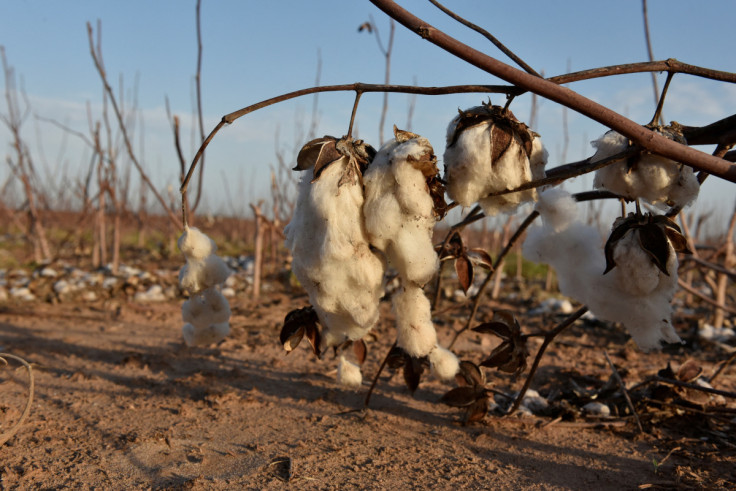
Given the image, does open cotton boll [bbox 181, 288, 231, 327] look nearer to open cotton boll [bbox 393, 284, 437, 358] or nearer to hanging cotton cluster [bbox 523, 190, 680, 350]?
open cotton boll [bbox 393, 284, 437, 358]

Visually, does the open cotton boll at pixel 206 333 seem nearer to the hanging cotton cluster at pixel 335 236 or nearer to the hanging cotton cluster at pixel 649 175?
the hanging cotton cluster at pixel 335 236

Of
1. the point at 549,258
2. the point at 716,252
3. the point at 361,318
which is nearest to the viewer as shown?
the point at 361,318

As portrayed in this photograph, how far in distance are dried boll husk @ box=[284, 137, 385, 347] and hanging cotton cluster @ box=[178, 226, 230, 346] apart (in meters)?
0.26

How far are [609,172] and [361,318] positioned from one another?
0.45 m

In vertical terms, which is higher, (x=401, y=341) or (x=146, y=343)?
(x=401, y=341)

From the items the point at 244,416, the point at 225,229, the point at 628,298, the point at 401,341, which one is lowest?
the point at 225,229

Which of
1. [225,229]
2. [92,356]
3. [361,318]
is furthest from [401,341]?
[225,229]

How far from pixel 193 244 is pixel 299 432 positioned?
2.50 feet

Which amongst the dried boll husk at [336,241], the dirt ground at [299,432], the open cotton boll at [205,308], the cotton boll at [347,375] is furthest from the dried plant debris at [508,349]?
the open cotton boll at [205,308]

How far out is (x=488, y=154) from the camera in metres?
0.77

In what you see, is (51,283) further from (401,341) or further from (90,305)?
(401,341)

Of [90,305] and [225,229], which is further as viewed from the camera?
[225,229]

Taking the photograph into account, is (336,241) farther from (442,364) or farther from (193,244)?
(442,364)

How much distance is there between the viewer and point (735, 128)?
2.63 feet
